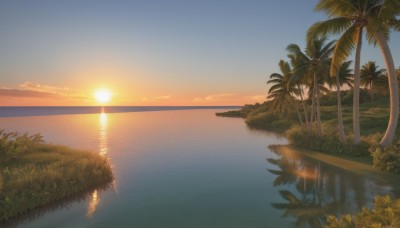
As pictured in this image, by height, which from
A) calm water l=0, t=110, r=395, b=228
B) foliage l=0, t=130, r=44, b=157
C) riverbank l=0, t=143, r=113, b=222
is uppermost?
foliage l=0, t=130, r=44, b=157

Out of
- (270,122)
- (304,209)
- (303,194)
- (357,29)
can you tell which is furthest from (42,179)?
(270,122)

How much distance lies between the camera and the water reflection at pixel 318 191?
971 cm

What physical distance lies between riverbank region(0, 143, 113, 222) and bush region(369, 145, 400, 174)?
1761cm

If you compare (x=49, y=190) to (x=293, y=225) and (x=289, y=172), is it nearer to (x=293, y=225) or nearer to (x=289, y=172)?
(x=293, y=225)

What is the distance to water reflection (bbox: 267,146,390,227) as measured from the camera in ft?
31.9

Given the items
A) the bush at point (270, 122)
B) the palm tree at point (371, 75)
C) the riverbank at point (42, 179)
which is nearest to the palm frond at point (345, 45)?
the riverbank at point (42, 179)

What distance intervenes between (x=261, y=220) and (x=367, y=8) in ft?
55.4

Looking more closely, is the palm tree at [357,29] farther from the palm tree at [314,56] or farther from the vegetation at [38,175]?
the vegetation at [38,175]

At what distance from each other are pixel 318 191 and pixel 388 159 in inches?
283

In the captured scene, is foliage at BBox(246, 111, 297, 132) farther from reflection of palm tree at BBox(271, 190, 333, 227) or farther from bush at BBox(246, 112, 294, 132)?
reflection of palm tree at BBox(271, 190, 333, 227)

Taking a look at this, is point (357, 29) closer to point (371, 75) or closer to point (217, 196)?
point (217, 196)

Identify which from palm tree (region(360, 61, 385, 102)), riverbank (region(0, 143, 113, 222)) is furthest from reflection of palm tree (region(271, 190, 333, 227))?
palm tree (region(360, 61, 385, 102))

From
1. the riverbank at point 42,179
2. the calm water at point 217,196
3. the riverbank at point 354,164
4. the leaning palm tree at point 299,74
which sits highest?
the leaning palm tree at point 299,74

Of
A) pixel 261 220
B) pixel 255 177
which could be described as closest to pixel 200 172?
pixel 255 177
